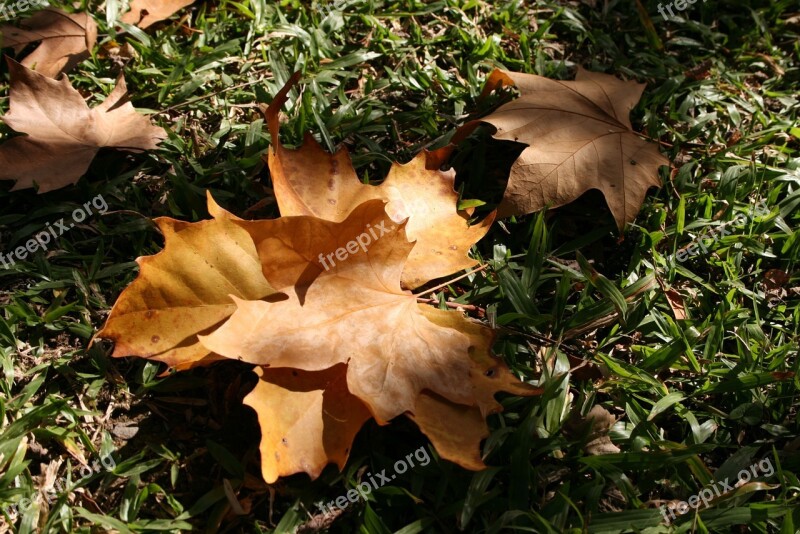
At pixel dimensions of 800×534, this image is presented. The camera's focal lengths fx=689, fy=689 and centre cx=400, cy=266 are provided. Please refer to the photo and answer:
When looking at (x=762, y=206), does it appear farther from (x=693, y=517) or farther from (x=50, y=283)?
(x=50, y=283)

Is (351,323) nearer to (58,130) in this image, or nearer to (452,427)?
(452,427)

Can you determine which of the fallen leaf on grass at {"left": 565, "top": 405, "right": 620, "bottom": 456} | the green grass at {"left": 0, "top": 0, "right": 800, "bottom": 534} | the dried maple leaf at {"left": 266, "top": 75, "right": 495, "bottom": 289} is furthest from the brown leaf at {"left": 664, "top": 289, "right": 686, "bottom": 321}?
the dried maple leaf at {"left": 266, "top": 75, "right": 495, "bottom": 289}

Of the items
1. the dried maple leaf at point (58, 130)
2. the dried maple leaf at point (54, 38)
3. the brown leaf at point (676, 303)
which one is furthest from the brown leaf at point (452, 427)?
the dried maple leaf at point (54, 38)

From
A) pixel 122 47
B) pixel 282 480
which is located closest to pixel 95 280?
pixel 282 480

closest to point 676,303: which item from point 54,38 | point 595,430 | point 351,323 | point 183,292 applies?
point 595,430

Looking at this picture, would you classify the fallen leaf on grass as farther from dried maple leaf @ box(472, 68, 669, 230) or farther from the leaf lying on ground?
dried maple leaf @ box(472, 68, 669, 230)

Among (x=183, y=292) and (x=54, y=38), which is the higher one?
(x=54, y=38)

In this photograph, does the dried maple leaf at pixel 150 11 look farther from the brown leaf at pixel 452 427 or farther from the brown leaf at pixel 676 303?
the brown leaf at pixel 676 303

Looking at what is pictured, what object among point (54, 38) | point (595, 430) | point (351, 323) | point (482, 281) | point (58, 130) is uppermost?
point (54, 38)
